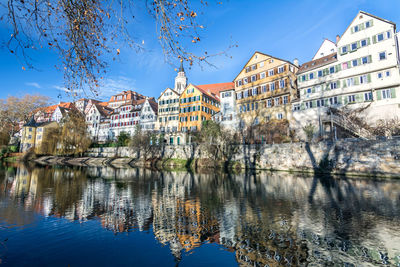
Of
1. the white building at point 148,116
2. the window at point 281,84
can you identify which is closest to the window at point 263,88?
the window at point 281,84

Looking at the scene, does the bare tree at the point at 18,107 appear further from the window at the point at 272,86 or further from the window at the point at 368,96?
the window at the point at 368,96

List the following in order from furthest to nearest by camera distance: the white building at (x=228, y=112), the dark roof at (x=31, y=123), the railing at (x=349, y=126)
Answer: the dark roof at (x=31, y=123)
the white building at (x=228, y=112)
the railing at (x=349, y=126)

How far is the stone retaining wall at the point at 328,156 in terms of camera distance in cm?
2301

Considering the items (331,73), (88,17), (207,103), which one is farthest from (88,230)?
(207,103)

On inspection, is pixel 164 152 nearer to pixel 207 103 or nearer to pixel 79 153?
pixel 207 103

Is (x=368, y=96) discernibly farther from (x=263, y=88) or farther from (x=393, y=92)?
(x=263, y=88)

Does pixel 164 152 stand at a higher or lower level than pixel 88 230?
higher

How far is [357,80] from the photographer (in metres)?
31.3

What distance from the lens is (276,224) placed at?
7973 mm

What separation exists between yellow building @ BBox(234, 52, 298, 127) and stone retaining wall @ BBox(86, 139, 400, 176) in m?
8.28

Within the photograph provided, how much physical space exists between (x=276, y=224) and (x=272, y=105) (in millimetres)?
35873

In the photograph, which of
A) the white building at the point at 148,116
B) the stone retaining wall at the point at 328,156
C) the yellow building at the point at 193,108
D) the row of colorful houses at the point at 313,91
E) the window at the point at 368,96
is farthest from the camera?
the white building at the point at 148,116

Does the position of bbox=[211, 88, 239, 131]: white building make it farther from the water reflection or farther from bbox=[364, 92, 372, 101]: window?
the water reflection

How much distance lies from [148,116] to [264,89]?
34.0 m
